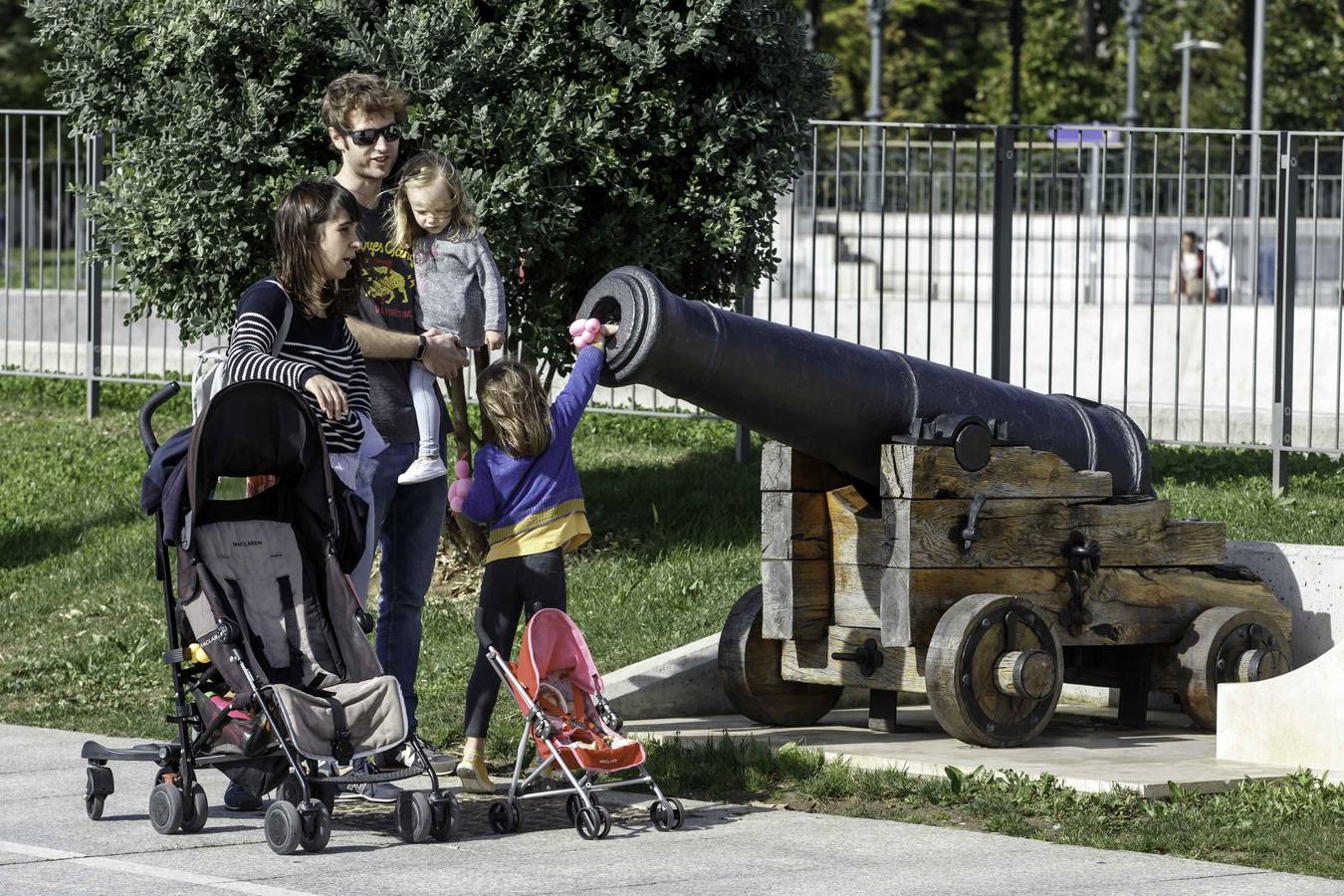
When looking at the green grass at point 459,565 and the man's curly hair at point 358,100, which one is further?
the green grass at point 459,565

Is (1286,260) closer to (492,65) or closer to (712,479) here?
(712,479)

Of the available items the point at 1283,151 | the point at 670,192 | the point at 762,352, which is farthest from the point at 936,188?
the point at 762,352

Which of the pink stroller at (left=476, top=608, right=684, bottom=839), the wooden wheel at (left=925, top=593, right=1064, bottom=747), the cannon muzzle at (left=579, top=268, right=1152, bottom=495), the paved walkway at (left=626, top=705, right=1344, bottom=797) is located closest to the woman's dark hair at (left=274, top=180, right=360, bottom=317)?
Answer: the cannon muzzle at (left=579, top=268, right=1152, bottom=495)

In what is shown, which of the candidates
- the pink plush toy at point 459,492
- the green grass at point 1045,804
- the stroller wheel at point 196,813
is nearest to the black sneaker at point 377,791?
the stroller wheel at point 196,813

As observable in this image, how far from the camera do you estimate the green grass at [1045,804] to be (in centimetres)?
607

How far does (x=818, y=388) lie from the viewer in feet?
23.6

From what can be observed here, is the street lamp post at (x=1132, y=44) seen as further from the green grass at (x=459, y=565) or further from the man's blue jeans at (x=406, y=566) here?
the man's blue jeans at (x=406, y=566)

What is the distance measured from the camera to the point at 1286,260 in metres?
11.7

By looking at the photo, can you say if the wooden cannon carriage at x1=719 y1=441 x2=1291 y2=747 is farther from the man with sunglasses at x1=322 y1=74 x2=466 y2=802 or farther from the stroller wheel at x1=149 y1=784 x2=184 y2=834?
the stroller wheel at x1=149 y1=784 x2=184 y2=834

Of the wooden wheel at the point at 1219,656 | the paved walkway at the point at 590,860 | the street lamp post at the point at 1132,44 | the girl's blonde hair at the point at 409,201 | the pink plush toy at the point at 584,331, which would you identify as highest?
the street lamp post at the point at 1132,44

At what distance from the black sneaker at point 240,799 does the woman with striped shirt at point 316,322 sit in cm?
69

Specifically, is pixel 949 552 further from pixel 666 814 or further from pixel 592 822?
→ pixel 592 822

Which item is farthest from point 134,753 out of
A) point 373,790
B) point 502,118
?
point 502,118

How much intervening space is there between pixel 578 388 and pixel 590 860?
4.85 feet
